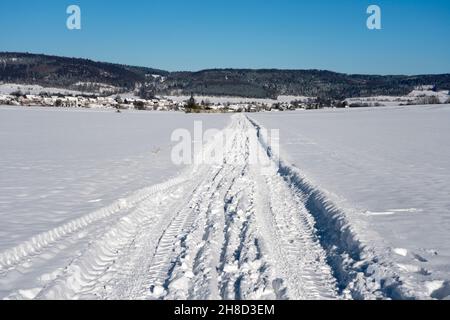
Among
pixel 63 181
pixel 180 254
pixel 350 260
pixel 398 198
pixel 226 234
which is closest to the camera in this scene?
pixel 350 260

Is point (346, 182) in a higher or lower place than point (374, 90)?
lower

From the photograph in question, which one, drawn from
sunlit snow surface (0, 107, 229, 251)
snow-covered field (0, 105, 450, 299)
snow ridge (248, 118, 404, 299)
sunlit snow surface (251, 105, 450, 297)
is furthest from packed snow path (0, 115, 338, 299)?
sunlit snow surface (251, 105, 450, 297)

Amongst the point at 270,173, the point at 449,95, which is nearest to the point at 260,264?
the point at 270,173

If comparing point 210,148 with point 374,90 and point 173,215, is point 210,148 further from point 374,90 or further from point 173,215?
point 374,90

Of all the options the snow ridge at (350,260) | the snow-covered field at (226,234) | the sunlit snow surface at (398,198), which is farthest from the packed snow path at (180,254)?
the sunlit snow surface at (398,198)

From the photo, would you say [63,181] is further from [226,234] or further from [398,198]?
[398,198]

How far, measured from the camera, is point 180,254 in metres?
5.93

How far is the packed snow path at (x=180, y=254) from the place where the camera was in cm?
482

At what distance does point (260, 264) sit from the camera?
546cm

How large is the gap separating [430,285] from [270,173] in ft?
27.6

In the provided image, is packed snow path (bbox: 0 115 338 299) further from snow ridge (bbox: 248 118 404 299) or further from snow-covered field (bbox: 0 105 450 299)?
snow ridge (bbox: 248 118 404 299)

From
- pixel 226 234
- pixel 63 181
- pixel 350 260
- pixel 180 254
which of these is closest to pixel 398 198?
pixel 350 260

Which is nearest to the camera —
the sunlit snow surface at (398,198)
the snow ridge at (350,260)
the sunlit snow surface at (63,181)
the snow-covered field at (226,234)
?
the snow ridge at (350,260)

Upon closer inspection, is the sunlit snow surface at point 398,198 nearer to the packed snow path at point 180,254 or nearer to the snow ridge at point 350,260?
the snow ridge at point 350,260
